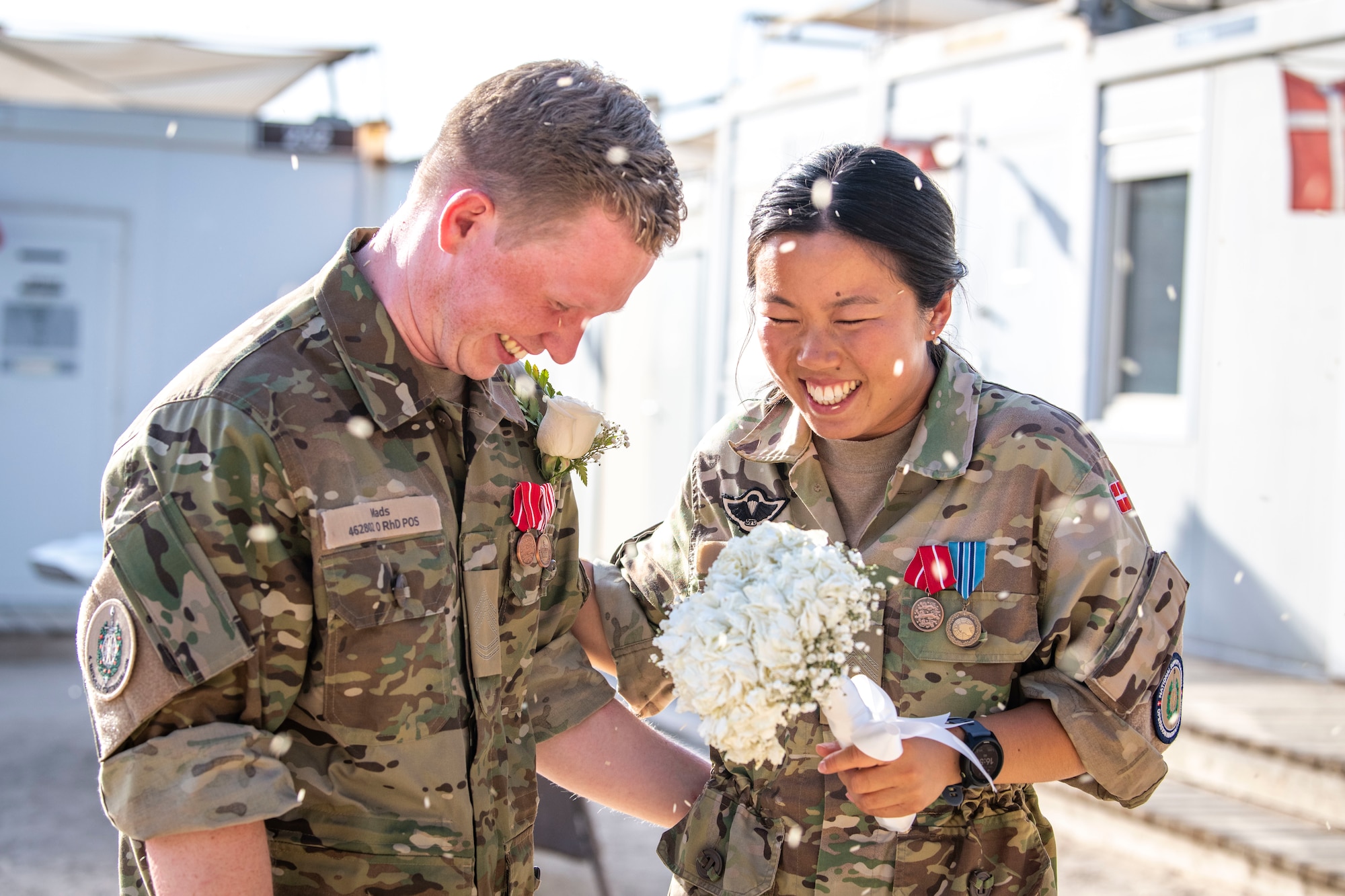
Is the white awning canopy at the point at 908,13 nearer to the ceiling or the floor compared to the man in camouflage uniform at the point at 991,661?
nearer to the ceiling

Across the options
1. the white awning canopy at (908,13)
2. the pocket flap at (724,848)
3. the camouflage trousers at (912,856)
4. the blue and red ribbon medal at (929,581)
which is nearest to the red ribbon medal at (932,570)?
the blue and red ribbon medal at (929,581)

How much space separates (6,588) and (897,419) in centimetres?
1045

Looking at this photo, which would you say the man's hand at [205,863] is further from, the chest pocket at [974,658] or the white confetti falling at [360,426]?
Result: the chest pocket at [974,658]

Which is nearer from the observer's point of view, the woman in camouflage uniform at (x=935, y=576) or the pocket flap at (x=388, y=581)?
the pocket flap at (x=388, y=581)

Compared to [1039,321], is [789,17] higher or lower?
higher

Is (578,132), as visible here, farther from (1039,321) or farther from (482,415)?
(1039,321)

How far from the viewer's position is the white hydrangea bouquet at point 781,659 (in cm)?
205

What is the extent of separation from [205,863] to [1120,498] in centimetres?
185

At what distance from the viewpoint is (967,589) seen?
2391 mm

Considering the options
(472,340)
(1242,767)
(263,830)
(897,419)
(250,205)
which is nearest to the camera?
(263,830)

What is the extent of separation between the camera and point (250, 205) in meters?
11.0

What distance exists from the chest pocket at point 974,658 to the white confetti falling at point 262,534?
130 centimetres

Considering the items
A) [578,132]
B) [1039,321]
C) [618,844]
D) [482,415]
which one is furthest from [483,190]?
[1039,321]

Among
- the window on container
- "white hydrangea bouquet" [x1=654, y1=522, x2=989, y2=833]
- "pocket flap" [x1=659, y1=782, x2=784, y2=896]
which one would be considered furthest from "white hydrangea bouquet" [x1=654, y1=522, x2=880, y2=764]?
the window on container
